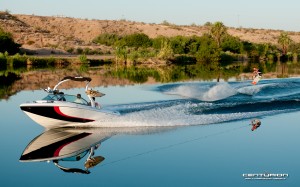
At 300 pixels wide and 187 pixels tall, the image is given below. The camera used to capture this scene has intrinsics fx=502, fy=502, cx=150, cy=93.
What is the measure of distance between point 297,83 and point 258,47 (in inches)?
2417

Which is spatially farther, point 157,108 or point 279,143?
point 157,108

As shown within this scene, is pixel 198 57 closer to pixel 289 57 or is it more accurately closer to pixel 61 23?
pixel 289 57

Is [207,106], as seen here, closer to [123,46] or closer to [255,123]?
[255,123]

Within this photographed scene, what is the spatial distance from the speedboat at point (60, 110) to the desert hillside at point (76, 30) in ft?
216

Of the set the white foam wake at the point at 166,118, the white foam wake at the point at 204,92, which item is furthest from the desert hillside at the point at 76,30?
the white foam wake at the point at 166,118

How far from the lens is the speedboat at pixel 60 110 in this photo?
1664cm

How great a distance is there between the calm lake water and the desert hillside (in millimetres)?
62068

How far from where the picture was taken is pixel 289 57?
9081 centimetres

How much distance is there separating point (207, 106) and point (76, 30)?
328 ft

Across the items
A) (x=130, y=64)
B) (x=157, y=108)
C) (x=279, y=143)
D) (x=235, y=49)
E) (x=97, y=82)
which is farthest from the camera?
(x=235, y=49)

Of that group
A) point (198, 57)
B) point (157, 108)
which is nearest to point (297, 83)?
point (157, 108)

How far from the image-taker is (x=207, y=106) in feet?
72.5

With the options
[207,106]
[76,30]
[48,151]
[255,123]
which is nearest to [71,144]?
[48,151]

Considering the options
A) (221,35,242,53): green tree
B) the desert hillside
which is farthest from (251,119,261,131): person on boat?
(221,35,242,53): green tree
